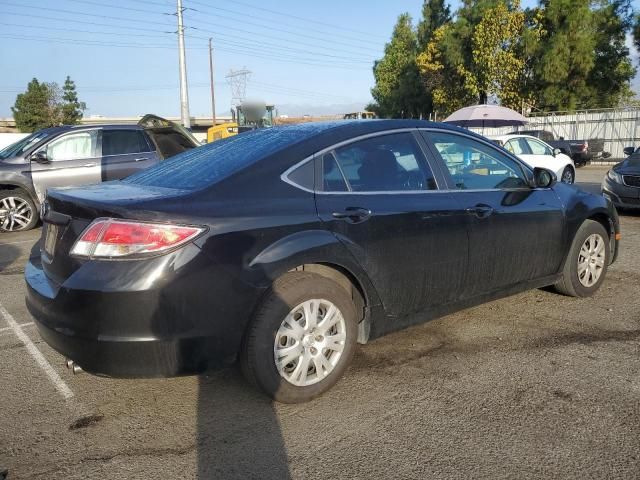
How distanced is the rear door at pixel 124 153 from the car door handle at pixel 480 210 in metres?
6.75

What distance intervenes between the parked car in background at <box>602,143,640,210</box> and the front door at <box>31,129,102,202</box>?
29.0 feet

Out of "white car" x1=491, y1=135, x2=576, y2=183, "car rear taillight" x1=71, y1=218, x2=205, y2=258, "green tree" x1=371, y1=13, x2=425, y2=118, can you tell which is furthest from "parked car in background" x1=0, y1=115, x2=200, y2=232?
"green tree" x1=371, y1=13, x2=425, y2=118

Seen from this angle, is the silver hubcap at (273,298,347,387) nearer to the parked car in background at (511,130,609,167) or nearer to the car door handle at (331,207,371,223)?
the car door handle at (331,207,371,223)

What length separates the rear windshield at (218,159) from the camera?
124 inches

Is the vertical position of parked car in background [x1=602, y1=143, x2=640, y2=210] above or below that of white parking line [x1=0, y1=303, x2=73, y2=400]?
above

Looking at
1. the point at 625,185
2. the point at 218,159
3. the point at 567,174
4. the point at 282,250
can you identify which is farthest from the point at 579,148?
the point at 282,250

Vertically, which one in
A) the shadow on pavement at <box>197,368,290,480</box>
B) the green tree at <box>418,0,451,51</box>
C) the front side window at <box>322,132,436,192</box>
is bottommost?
the shadow on pavement at <box>197,368,290,480</box>

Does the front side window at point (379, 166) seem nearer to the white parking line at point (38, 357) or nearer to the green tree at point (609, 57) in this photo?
the white parking line at point (38, 357)

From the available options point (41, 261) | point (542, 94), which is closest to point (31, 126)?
point (542, 94)

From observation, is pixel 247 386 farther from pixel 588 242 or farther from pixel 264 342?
pixel 588 242

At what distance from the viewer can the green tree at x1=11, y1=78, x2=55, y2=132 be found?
176 ft

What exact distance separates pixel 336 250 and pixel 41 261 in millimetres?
1757

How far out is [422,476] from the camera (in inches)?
98.0

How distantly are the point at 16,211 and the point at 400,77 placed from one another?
44.9 m
